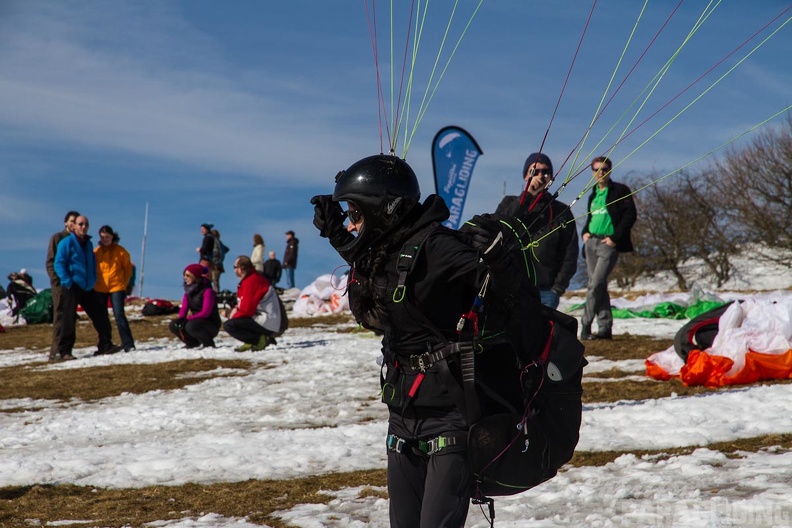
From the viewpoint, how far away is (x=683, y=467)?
19.0 feet

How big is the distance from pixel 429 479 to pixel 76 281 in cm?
1246

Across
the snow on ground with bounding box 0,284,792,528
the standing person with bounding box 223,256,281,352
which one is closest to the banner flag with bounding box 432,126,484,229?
A: the standing person with bounding box 223,256,281,352

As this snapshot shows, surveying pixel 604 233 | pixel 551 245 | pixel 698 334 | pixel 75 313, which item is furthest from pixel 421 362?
pixel 75 313

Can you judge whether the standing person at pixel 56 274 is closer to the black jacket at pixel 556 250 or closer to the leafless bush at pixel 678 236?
the black jacket at pixel 556 250

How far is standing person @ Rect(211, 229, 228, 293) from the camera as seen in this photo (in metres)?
27.7

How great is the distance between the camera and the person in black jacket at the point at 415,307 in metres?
3.33

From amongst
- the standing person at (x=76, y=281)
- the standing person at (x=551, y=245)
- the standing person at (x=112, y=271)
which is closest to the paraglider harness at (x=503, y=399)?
the standing person at (x=551, y=245)

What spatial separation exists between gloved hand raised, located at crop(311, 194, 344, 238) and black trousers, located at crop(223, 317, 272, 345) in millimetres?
10129

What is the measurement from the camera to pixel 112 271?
601 inches

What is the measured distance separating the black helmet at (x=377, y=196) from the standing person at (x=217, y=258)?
24355mm

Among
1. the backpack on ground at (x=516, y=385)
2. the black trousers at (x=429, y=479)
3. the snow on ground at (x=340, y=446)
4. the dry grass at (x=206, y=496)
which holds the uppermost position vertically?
the backpack on ground at (x=516, y=385)

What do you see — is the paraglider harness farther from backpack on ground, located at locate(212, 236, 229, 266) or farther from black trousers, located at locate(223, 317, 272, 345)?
backpack on ground, located at locate(212, 236, 229, 266)

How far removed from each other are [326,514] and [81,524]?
1.55m

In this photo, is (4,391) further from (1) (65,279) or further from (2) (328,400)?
(2) (328,400)
